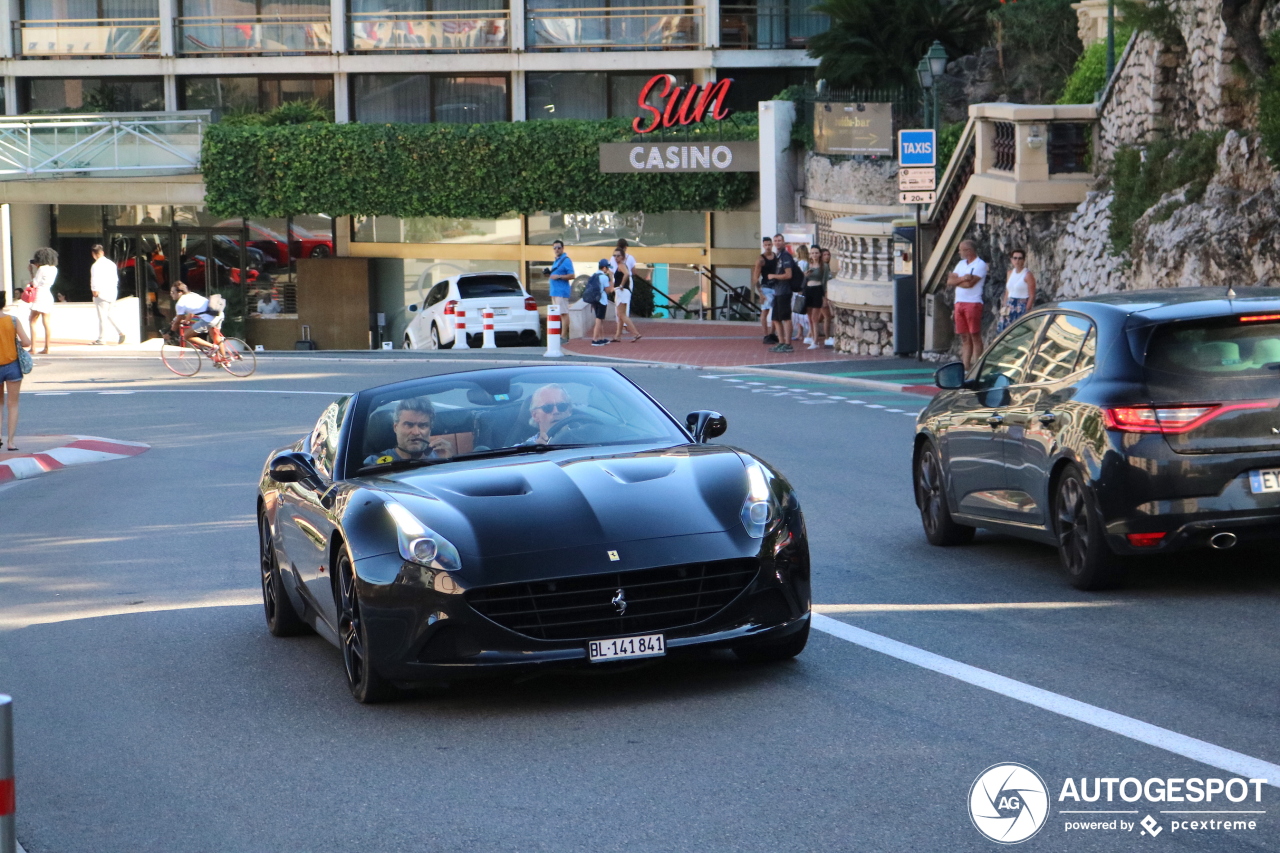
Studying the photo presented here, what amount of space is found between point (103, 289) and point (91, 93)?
71.9ft

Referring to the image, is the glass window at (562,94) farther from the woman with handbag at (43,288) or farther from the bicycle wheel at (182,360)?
the bicycle wheel at (182,360)

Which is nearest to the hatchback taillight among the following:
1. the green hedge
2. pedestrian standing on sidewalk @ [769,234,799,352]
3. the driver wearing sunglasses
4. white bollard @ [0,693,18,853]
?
the driver wearing sunglasses

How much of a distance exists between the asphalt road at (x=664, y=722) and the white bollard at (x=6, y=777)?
1.71m

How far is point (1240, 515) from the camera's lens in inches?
341

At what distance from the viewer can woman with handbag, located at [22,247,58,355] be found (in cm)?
2876

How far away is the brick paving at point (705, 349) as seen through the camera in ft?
97.0

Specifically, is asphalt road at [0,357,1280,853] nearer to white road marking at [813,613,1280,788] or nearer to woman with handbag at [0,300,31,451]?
white road marking at [813,613,1280,788]

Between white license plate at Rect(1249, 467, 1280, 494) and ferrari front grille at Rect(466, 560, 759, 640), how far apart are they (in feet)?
10.5

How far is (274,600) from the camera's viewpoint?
909cm

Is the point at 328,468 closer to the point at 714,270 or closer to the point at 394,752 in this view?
the point at 394,752

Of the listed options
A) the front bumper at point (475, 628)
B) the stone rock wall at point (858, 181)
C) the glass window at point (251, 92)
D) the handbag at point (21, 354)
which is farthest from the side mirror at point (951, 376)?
the glass window at point (251, 92)

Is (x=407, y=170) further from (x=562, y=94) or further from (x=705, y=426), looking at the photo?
(x=705, y=426)

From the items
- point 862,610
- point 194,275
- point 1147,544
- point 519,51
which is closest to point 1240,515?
point 1147,544

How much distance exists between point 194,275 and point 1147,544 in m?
48.1
